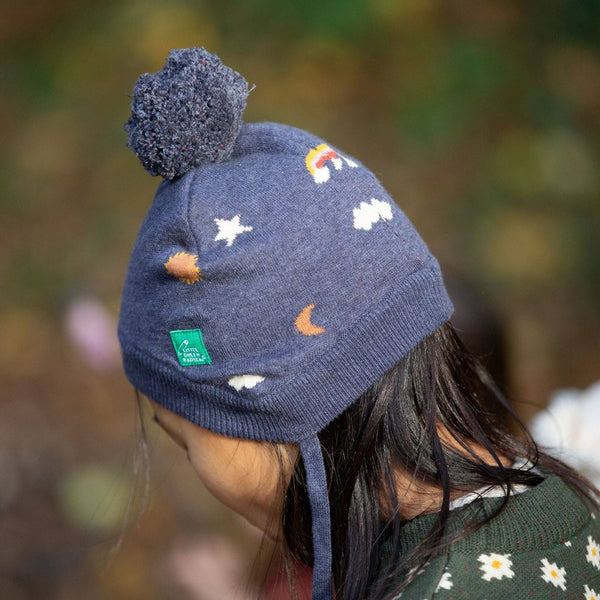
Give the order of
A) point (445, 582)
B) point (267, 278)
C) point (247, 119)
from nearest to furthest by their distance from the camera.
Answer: point (445, 582), point (267, 278), point (247, 119)

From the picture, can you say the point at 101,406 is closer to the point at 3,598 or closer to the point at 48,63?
the point at 3,598

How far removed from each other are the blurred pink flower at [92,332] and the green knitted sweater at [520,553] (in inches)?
63.5

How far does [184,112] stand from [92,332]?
4.97 ft

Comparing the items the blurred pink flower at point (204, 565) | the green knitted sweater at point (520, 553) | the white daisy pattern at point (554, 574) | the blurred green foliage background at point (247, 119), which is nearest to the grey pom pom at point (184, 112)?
the green knitted sweater at point (520, 553)

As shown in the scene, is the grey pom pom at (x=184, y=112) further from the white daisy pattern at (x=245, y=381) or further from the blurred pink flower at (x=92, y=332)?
the blurred pink flower at (x=92, y=332)

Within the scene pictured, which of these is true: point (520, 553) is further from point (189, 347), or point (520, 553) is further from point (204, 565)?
point (204, 565)

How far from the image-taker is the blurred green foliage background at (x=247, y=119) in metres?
2.16

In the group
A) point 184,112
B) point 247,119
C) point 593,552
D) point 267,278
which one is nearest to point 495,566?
point 593,552

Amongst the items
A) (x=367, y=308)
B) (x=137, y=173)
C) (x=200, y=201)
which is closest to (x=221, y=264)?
(x=200, y=201)

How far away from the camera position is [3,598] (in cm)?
210

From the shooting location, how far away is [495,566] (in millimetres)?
848

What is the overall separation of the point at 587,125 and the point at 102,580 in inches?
82.9

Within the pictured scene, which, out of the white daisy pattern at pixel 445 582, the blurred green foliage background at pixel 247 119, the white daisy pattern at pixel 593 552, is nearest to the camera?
the white daisy pattern at pixel 445 582

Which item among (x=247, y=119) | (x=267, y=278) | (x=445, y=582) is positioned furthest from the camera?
(x=247, y=119)
